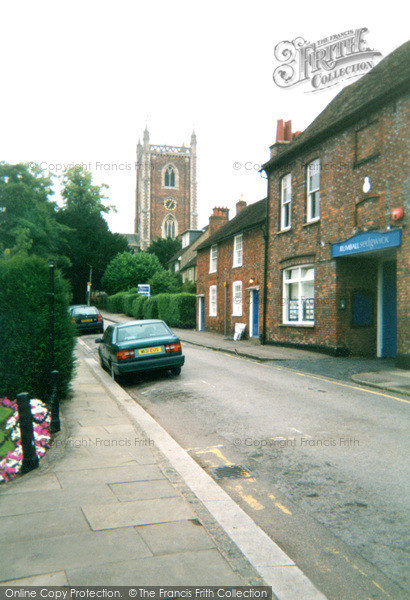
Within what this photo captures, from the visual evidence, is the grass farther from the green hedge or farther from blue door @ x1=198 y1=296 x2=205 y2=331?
the green hedge

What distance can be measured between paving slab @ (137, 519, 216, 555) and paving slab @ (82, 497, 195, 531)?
0.37 feet

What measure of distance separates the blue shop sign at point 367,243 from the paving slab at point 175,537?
10.9 metres

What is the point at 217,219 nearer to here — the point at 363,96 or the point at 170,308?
the point at 170,308

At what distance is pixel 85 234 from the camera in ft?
191

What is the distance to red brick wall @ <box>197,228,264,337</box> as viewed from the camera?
75.7 ft

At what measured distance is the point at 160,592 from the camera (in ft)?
9.34

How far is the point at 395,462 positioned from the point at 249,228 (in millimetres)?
19136

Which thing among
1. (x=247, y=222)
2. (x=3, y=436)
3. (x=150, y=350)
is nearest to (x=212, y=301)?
(x=247, y=222)

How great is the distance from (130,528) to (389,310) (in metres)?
13.8

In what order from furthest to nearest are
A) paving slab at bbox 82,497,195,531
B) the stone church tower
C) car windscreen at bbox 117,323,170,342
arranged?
the stone church tower
car windscreen at bbox 117,323,170,342
paving slab at bbox 82,497,195,531

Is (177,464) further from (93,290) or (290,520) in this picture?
(93,290)

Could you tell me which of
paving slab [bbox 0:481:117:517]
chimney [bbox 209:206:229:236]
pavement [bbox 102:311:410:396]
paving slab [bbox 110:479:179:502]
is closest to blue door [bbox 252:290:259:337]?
pavement [bbox 102:311:410:396]

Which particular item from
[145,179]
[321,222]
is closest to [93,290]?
[145,179]

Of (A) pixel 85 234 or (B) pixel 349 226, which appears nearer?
(B) pixel 349 226
